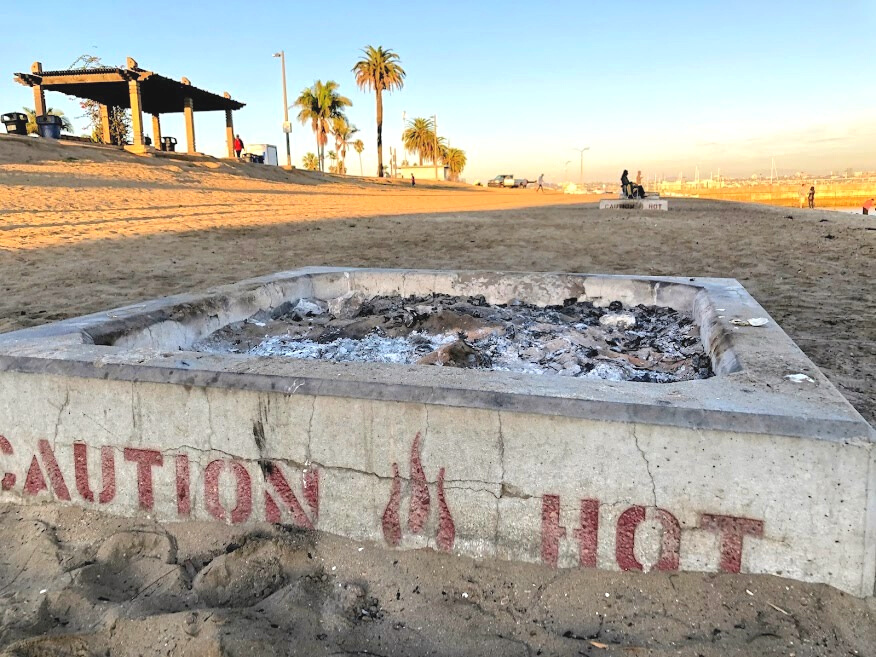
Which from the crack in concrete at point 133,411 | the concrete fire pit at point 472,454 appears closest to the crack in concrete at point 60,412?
the concrete fire pit at point 472,454

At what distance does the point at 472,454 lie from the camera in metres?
2.09

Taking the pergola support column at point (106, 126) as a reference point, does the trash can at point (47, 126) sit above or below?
below

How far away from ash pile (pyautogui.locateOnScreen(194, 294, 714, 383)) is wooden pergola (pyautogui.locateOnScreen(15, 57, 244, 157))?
63.1 ft

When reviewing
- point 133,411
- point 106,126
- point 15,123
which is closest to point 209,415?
point 133,411

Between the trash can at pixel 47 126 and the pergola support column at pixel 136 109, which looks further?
the pergola support column at pixel 136 109

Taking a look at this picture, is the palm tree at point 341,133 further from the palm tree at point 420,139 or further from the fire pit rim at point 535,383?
the fire pit rim at point 535,383

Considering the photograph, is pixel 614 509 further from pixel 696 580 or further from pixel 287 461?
pixel 287 461

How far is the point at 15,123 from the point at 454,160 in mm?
82814

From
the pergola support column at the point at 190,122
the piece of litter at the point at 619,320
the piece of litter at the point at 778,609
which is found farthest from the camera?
the pergola support column at the point at 190,122

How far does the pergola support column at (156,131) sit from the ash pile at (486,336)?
2380cm

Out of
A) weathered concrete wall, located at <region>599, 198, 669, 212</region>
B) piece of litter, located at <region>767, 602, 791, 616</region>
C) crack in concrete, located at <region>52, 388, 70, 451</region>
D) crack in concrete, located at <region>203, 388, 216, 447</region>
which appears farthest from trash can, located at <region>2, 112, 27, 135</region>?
piece of litter, located at <region>767, 602, 791, 616</region>

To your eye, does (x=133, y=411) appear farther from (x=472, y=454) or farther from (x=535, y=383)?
(x=535, y=383)

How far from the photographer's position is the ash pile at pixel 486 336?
351cm

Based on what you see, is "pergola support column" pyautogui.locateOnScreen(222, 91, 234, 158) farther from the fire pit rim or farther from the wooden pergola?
the fire pit rim
